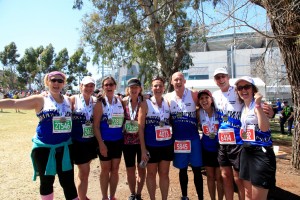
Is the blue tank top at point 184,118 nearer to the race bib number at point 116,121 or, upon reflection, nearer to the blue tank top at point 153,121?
the blue tank top at point 153,121

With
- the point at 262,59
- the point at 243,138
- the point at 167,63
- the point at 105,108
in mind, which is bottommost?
the point at 243,138

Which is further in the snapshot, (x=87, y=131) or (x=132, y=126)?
(x=132, y=126)

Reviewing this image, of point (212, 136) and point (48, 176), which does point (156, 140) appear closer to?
point (212, 136)

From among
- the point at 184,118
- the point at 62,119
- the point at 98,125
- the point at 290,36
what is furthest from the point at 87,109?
the point at 290,36

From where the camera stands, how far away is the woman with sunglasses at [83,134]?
383cm

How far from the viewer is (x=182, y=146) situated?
3.96m

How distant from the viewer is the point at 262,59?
7172 millimetres

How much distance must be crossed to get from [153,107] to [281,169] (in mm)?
3723

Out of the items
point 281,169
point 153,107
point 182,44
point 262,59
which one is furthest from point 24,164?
point 182,44

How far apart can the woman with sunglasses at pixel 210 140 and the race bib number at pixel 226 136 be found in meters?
0.24

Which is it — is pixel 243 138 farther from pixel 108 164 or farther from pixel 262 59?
pixel 262 59

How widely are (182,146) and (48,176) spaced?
1.88m

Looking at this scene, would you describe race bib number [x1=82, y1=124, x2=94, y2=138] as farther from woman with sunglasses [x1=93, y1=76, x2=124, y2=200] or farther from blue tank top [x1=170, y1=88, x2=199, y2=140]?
blue tank top [x1=170, y1=88, x2=199, y2=140]

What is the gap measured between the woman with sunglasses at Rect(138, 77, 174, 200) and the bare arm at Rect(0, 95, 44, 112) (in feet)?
4.57
